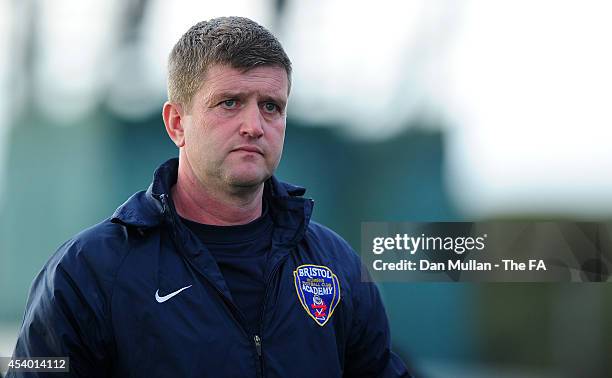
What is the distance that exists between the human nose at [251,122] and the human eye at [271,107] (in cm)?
4

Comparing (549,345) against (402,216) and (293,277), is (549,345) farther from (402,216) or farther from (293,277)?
(293,277)

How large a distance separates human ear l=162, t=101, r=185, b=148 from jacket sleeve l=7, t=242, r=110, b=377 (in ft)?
1.20

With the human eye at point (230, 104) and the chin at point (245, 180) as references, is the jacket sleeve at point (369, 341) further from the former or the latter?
the human eye at point (230, 104)

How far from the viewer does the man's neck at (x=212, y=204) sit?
1.70 meters

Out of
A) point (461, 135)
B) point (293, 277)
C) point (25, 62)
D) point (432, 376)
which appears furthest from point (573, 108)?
point (25, 62)

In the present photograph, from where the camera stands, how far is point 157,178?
1707 millimetres

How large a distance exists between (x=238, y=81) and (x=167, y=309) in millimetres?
499

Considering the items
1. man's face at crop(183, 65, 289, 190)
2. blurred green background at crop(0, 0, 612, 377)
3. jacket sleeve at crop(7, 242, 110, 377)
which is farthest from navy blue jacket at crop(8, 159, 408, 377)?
blurred green background at crop(0, 0, 612, 377)

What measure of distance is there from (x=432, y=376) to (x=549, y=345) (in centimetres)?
47

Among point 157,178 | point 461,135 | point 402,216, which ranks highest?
point 461,135

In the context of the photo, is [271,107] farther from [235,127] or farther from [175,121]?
[175,121]

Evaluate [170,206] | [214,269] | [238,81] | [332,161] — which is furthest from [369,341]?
[332,161]

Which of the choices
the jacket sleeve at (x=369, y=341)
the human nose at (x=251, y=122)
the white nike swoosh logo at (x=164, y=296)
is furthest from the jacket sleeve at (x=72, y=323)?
the jacket sleeve at (x=369, y=341)

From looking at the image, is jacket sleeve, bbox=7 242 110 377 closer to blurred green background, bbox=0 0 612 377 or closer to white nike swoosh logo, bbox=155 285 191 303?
white nike swoosh logo, bbox=155 285 191 303
